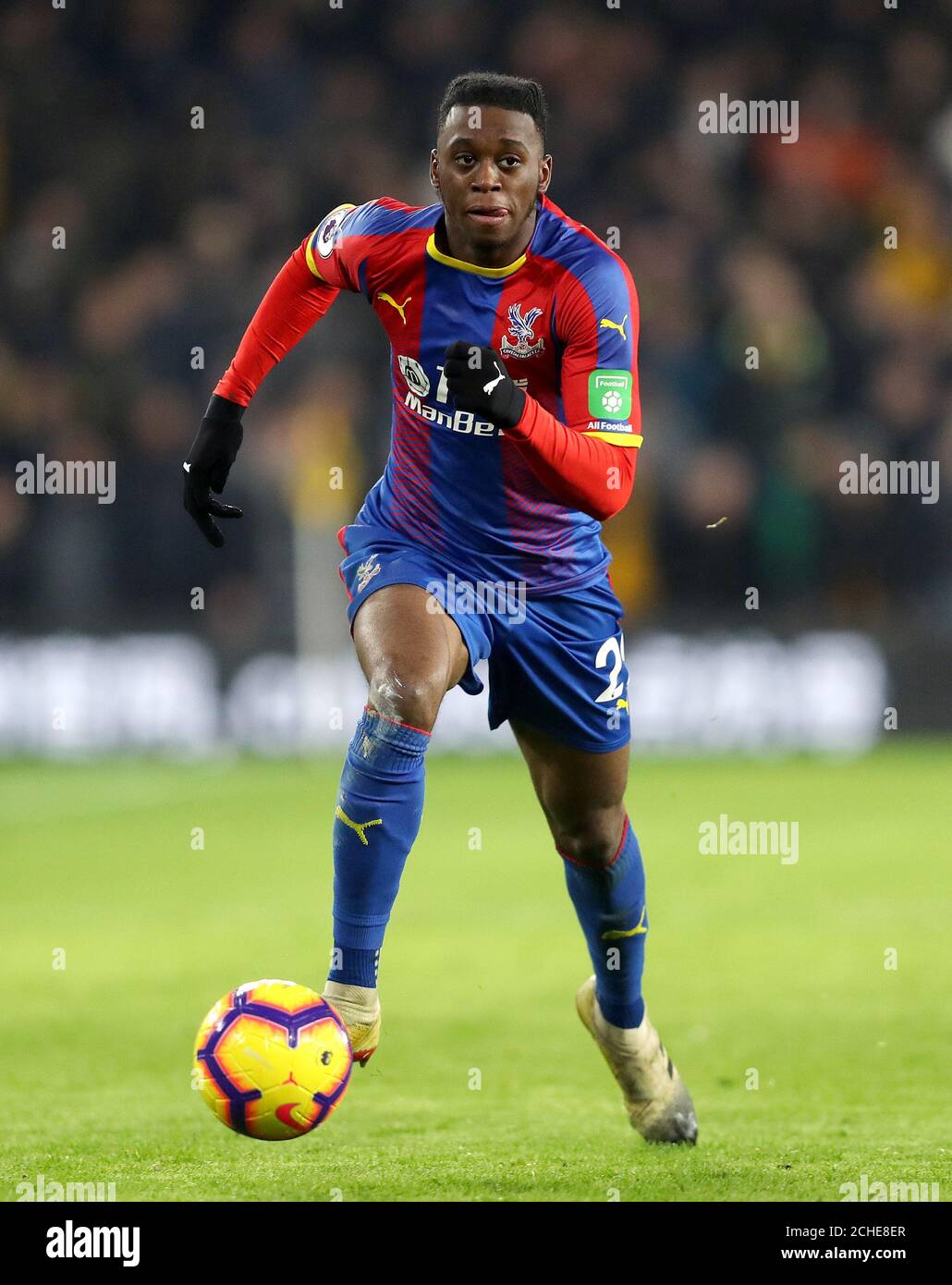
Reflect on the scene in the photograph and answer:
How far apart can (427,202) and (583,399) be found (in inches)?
386

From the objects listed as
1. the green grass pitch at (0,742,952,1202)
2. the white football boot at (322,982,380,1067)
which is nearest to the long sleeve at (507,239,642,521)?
the white football boot at (322,982,380,1067)

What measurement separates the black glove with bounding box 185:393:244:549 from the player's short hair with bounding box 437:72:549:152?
934 millimetres

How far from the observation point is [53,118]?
15.6m

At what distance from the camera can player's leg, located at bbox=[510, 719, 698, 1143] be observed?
4.92m

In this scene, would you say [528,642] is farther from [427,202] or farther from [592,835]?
[427,202]

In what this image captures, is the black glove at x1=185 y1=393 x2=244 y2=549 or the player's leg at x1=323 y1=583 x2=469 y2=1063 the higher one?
the black glove at x1=185 y1=393 x2=244 y2=549

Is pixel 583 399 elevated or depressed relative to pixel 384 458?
depressed

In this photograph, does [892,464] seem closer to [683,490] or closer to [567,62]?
[683,490]

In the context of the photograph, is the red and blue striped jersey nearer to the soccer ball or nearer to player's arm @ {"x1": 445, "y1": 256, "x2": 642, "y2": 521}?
player's arm @ {"x1": 445, "y1": 256, "x2": 642, "y2": 521}

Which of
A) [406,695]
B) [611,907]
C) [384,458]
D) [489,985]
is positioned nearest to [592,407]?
[406,695]

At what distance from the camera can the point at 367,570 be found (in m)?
4.75

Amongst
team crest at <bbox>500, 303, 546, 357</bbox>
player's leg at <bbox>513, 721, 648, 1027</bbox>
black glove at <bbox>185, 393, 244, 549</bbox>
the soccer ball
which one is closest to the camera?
the soccer ball

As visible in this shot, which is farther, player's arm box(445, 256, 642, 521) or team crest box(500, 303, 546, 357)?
team crest box(500, 303, 546, 357)

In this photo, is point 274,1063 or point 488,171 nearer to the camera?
point 274,1063
